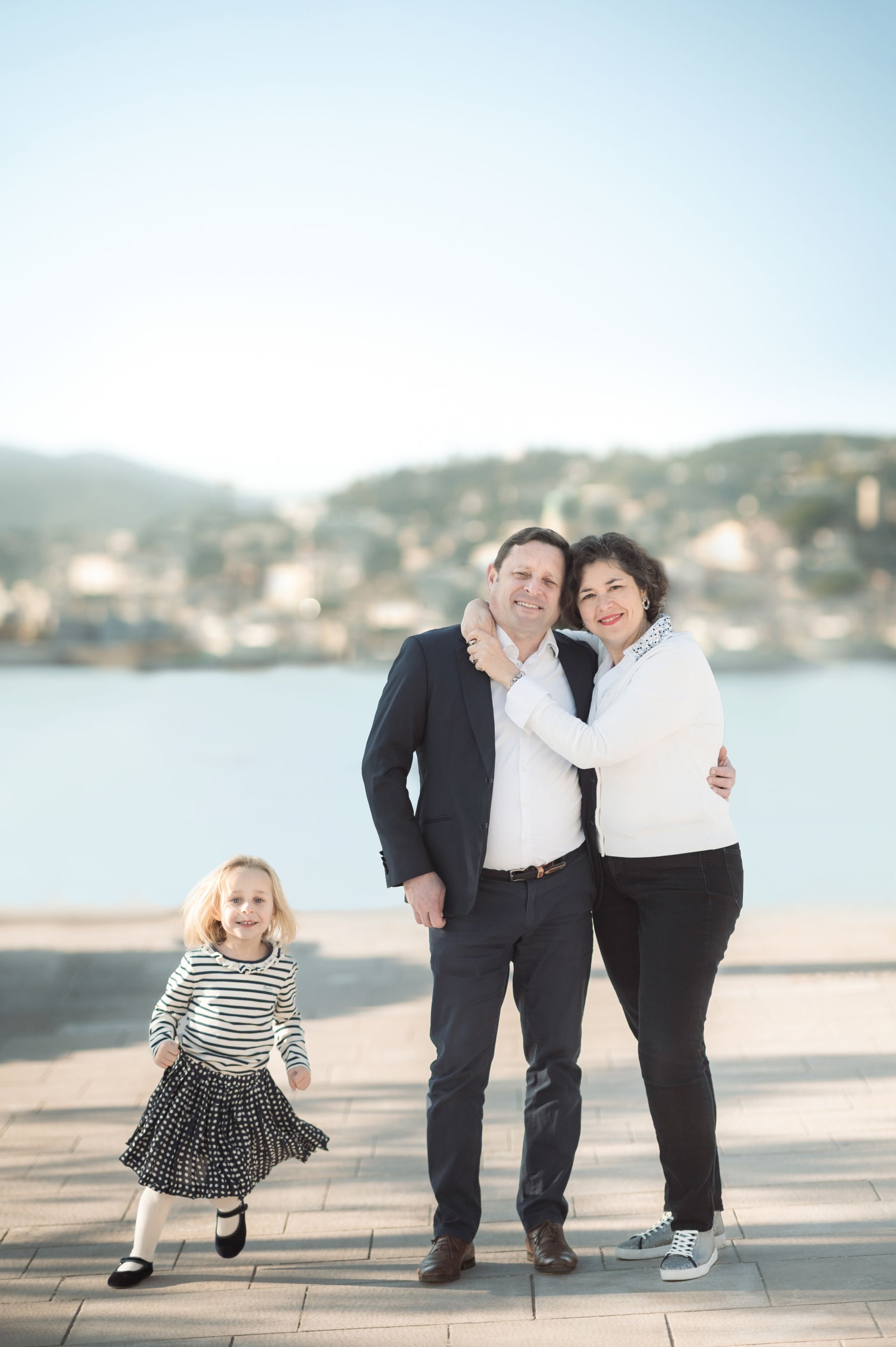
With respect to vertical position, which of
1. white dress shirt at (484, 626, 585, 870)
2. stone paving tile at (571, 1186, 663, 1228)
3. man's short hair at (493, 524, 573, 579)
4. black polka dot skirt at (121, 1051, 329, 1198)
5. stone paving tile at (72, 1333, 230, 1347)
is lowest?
stone paving tile at (571, 1186, 663, 1228)

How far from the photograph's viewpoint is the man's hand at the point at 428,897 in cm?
223

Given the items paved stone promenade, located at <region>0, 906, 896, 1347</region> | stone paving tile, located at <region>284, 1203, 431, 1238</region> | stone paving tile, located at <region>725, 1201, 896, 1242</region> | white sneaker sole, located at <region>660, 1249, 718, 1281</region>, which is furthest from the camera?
stone paving tile, located at <region>284, 1203, 431, 1238</region>

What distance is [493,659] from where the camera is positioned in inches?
88.3

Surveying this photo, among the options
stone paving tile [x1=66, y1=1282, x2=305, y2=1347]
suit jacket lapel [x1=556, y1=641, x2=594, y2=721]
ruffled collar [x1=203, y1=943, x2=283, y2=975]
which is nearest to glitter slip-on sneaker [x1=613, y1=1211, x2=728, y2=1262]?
stone paving tile [x1=66, y1=1282, x2=305, y2=1347]

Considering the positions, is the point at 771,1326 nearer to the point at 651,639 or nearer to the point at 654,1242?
the point at 654,1242

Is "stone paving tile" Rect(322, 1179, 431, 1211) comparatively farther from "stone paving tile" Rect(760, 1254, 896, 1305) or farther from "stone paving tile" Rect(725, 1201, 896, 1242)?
"stone paving tile" Rect(760, 1254, 896, 1305)

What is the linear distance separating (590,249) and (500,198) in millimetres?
2732

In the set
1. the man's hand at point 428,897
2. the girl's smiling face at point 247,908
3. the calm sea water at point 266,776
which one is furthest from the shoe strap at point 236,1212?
the calm sea water at point 266,776

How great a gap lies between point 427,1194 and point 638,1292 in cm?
66

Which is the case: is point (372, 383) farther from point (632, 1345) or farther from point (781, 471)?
point (632, 1345)

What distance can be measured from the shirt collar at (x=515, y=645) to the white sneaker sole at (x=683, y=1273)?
46.0 inches

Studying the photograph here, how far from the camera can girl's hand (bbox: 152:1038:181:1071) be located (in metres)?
2.15

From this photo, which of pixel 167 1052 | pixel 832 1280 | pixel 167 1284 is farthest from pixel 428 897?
pixel 832 1280

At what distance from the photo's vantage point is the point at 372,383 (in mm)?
35156
